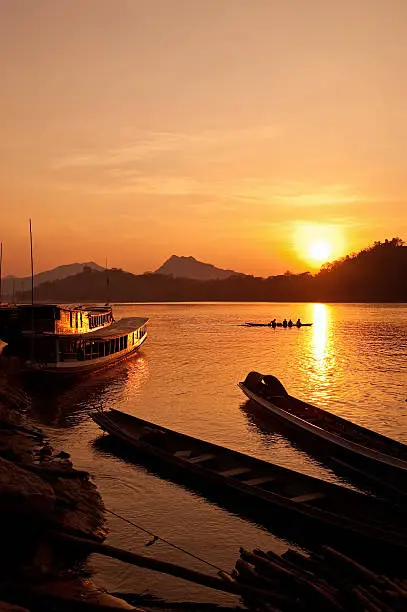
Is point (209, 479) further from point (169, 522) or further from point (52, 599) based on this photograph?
point (52, 599)

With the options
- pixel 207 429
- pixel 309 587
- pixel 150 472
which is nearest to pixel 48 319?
pixel 207 429

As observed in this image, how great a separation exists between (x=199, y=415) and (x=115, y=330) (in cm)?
3272

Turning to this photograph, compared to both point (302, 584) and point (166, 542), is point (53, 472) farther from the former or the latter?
point (302, 584)

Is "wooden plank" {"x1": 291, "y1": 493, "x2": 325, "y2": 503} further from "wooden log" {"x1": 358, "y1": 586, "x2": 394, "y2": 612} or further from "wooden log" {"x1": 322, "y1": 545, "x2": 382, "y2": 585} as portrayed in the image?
"wooden log" {"x1": 358, "y1": 586, "x2": 394, "y2": 612}

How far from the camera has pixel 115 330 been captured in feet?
225

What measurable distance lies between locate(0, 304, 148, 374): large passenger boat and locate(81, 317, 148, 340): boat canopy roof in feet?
0.66

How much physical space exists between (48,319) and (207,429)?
23.9 m

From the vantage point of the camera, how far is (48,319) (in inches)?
2036

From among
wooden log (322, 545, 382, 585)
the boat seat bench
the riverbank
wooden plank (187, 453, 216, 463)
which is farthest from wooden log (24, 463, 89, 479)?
wooden log (322, 545, 382, 585)

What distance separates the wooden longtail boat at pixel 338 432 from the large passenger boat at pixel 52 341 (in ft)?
54.8

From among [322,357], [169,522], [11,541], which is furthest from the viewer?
[322,357]

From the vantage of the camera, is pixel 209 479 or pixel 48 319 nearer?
pixel 209 479

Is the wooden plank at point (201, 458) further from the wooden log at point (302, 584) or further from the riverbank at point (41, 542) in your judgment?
the wooden log at point (302, 584)

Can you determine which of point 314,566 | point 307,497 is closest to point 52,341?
point 307,497
